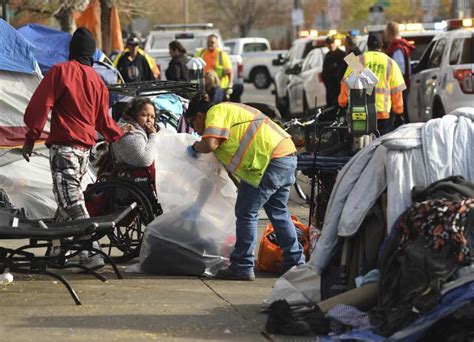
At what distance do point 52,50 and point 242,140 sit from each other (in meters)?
6.85

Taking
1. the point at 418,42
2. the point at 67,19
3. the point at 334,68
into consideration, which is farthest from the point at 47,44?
the point at 67,19

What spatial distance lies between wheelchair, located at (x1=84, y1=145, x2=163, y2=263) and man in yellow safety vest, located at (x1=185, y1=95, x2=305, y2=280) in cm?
105

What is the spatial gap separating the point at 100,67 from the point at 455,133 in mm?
8431

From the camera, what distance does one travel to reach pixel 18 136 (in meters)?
11.9

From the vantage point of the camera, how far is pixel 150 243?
9352 millimetres

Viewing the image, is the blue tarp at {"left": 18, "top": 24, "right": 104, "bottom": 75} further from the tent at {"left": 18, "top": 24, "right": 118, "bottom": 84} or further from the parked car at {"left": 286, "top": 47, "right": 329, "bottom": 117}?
the parked car at {"left": 286, "top": 47, "right": 329, "bottom": 117}

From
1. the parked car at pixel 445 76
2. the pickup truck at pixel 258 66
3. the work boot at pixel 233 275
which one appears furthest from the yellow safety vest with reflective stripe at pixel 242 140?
the pickup truck at pixel 258 66

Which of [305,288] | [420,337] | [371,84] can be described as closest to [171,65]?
[371,84]

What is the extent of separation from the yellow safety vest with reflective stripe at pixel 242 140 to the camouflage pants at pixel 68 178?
1071 millimetres

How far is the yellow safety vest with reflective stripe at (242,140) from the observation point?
8867 mm

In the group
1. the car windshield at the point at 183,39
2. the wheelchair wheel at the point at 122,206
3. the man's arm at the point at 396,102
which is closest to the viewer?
the wheelchair wheel at the point at 122,206

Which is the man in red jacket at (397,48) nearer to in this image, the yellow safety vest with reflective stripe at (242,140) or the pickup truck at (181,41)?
the yellow safety vest with reflective stripe at (242,140)

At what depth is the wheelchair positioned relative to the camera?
32.6 feet

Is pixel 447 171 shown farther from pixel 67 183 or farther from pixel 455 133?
pixel 67 183
